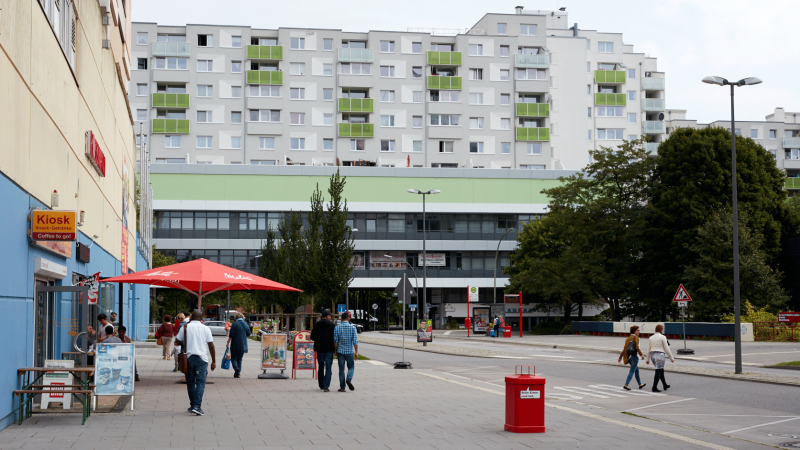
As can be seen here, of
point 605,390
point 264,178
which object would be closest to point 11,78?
point 605,390

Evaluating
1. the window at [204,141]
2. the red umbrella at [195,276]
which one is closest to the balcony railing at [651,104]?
the window at [204,141]

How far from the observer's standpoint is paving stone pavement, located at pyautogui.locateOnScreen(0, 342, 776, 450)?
33.5 ft

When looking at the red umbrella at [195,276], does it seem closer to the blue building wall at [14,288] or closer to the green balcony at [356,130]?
Result: the blue building wall at [14,288]

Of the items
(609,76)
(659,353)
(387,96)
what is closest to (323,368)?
(659,353)

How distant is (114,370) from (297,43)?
232ft

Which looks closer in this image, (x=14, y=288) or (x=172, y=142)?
(x=14, y=288)

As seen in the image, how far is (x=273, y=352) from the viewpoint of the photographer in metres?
21.0

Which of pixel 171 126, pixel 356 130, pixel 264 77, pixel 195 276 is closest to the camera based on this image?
pixel 195 276

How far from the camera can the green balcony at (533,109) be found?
84000 mm

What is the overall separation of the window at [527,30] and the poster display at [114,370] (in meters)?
78.7

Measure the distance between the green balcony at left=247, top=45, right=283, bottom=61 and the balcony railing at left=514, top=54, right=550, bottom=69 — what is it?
23.9 metres

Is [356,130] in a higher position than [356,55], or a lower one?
lower

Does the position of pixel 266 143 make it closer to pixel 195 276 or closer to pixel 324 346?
pixel 195 276

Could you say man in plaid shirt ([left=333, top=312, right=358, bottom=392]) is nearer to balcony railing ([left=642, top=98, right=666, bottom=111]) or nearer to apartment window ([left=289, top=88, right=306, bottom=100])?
apartment window ([left=289, top=88, right=306, bottom=100])
